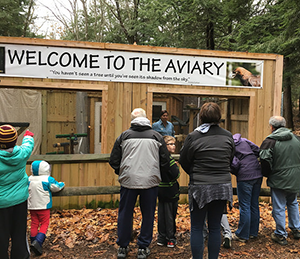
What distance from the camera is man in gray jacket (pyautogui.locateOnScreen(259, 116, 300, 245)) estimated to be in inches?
151

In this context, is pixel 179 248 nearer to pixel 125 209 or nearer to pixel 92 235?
pixel 125 209

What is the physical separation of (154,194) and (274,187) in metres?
1.69

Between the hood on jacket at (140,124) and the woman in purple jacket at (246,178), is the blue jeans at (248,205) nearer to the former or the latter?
the woman in purple jacket at (246,178)

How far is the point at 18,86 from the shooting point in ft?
17.8

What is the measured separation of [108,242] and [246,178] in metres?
2.10

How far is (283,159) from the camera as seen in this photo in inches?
151

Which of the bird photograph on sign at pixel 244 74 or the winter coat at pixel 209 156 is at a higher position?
the bird photograph on sign at pixel 244 74

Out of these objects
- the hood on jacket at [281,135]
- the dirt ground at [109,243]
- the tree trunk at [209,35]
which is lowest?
the dirt ground at [109,243]

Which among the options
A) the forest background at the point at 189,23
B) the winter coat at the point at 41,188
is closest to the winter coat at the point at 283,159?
the winter coat at the point at 41,188

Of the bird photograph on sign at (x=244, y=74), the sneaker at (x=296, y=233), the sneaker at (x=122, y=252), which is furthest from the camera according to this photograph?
the bird photograph on sign at (x=244, y=74)

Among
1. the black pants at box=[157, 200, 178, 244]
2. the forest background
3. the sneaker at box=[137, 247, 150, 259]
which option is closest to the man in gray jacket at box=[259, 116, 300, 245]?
the black pants at box=[157, 200, 178, 244]

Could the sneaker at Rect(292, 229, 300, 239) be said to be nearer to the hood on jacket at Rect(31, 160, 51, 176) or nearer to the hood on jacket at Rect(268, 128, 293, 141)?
the hood on jacket at Rect(268, 128, 293, 141)

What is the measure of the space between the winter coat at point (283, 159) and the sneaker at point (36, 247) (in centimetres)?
306

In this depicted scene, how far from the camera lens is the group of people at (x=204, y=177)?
2.99 metres
